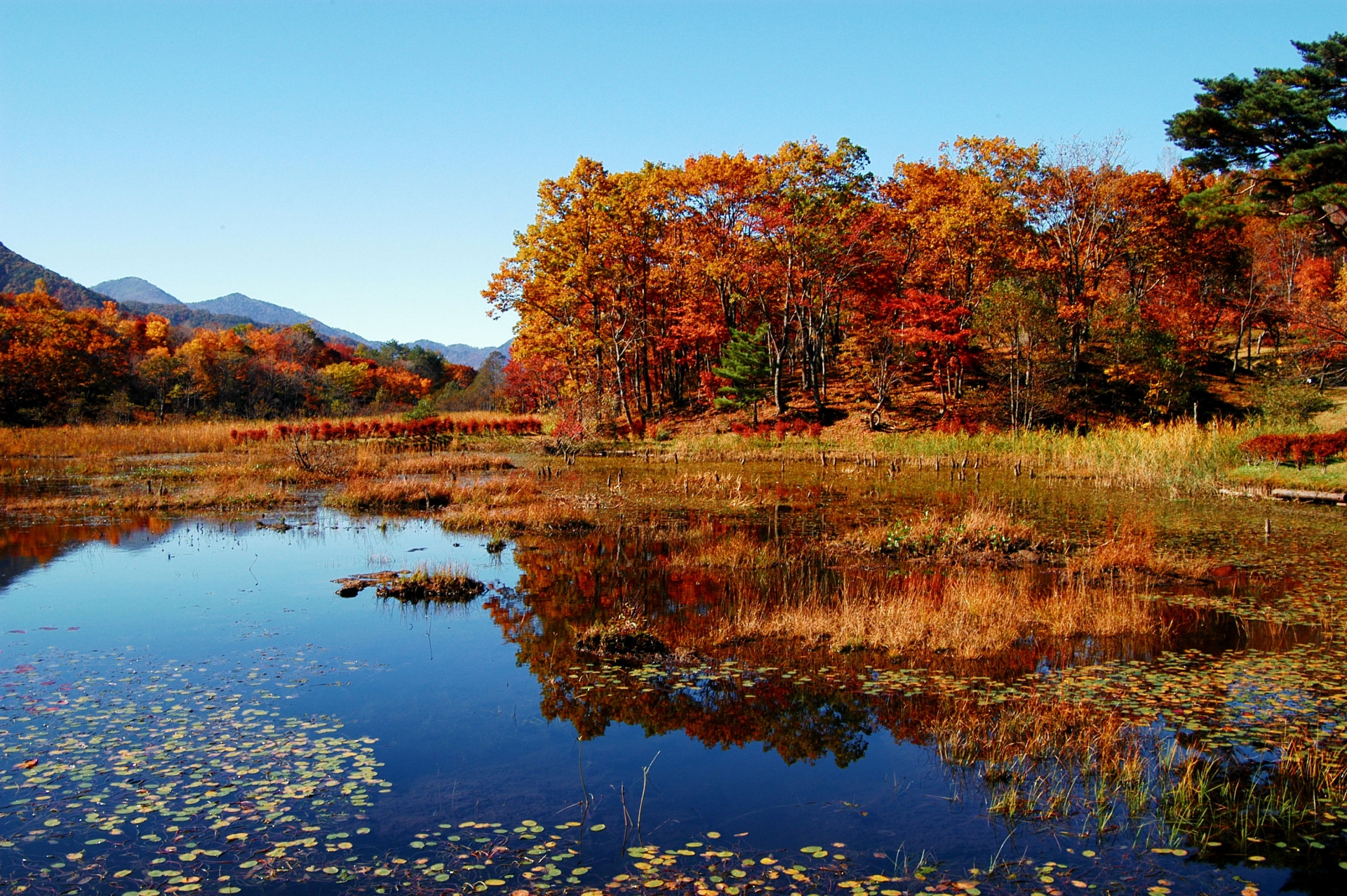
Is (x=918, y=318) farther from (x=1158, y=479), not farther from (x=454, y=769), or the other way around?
(x=454, y=769)

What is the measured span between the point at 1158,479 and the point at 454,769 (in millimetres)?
22348

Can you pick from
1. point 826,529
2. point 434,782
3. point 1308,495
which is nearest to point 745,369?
point 1308,495

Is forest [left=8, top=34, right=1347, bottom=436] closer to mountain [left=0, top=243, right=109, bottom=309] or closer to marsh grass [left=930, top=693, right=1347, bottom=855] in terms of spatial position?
marsh grass [left=930, top=693, right=1347, bottom=855]

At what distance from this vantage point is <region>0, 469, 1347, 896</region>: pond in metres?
5.15

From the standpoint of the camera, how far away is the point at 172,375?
204 feet

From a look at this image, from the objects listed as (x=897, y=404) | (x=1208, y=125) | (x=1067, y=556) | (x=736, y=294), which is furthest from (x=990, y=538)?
(x=736, y=294)

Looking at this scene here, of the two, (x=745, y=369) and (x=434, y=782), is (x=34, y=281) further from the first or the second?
(x=434, y=782)

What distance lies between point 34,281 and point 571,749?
163310mm

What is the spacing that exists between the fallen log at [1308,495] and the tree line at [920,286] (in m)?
16.1

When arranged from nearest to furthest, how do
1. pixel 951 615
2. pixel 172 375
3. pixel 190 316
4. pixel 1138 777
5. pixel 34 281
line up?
1. pixel 1138 777
2. pixel 951 615
3. pixel 172 375
4. pixel 34 281
5. pixel 190 316

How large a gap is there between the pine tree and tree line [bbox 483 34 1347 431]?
147 millimetres

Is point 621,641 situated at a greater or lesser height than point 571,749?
greater

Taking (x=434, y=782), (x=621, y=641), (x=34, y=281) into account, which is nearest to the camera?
(x=434, y=782)

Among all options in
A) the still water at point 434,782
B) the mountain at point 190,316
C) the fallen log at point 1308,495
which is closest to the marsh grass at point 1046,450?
the fallen log at point 1308,495
